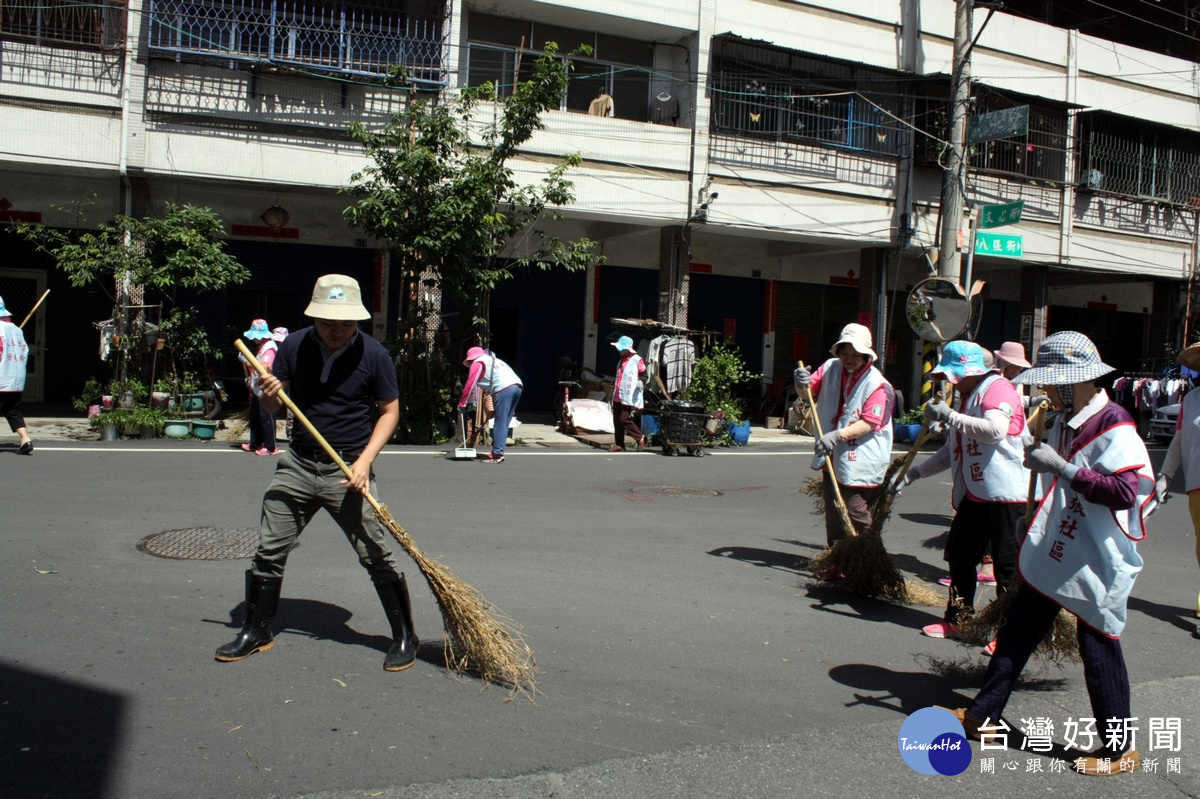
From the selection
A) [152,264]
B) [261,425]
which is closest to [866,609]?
[261,425]

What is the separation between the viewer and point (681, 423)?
1366 cm

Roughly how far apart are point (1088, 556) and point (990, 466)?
4.76 ft

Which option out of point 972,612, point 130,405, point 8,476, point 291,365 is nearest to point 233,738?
point 291,365

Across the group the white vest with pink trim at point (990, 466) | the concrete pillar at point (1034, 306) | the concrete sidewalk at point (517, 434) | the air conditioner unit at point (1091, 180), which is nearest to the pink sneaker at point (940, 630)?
the white vest with pink trim at point (990, 466)

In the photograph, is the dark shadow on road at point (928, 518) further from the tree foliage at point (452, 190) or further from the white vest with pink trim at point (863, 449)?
the tree foliage at point (452, 190)

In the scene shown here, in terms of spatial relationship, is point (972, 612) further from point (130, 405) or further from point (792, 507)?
point (130, 405)

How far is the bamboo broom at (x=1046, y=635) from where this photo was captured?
4.38 metres

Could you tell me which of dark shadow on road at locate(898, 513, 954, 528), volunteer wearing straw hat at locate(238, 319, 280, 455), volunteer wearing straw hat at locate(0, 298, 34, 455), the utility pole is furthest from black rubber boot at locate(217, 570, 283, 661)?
the utility pole

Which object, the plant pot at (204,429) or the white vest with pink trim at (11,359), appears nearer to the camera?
the white vest with pink trim at (11,359)

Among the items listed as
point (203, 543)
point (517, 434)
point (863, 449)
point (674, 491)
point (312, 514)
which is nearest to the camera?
point (312, 514)

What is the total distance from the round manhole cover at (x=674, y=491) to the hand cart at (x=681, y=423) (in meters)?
2.99

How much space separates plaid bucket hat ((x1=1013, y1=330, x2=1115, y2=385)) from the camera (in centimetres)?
395

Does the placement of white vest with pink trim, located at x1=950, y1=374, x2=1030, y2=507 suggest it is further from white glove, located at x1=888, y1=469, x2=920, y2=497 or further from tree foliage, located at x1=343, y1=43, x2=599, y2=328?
tree foliage, located at x1=343, y1=43, x2=599, y2=328

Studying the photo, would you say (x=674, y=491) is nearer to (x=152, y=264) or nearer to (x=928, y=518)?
(x=928, y=518)
